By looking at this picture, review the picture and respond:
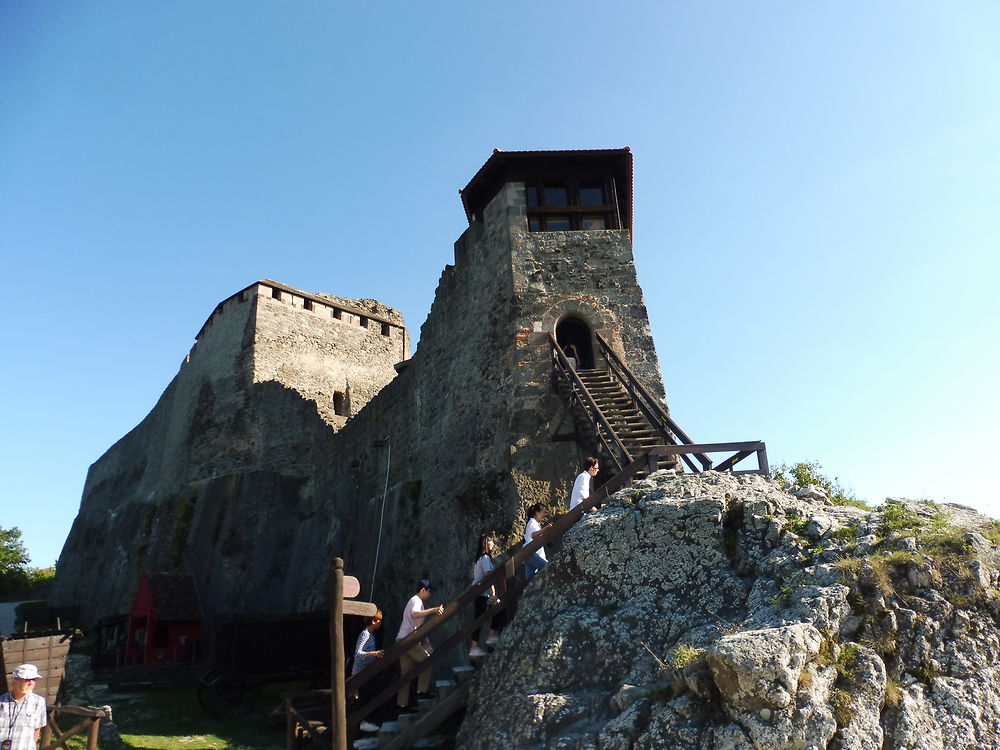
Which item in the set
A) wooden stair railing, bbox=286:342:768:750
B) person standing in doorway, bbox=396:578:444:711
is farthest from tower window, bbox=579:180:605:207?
person standing in doorway, bbox=396:578:444:711

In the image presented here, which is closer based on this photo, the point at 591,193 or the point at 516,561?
the point at 516,561

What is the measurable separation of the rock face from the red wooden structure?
14033mm

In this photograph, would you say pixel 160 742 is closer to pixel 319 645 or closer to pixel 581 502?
pixel 319 645

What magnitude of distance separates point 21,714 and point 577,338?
32.0 ft

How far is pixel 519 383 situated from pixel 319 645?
645 cm

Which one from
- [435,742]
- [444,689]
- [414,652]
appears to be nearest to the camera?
[435,742]

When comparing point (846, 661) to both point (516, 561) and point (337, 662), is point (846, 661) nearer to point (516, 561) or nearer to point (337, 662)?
point (516, 561)

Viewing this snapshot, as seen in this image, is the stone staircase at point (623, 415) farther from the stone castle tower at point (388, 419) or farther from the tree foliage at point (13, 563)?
the tree foliage at point (13, 563)

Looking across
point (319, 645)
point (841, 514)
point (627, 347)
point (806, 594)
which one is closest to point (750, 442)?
point (841, 514)

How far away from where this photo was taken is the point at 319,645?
1395 cm

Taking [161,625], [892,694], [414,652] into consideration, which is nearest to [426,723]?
[414,652]

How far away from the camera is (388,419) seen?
1695cm

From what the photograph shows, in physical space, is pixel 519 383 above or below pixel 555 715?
above

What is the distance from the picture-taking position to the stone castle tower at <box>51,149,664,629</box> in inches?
486
